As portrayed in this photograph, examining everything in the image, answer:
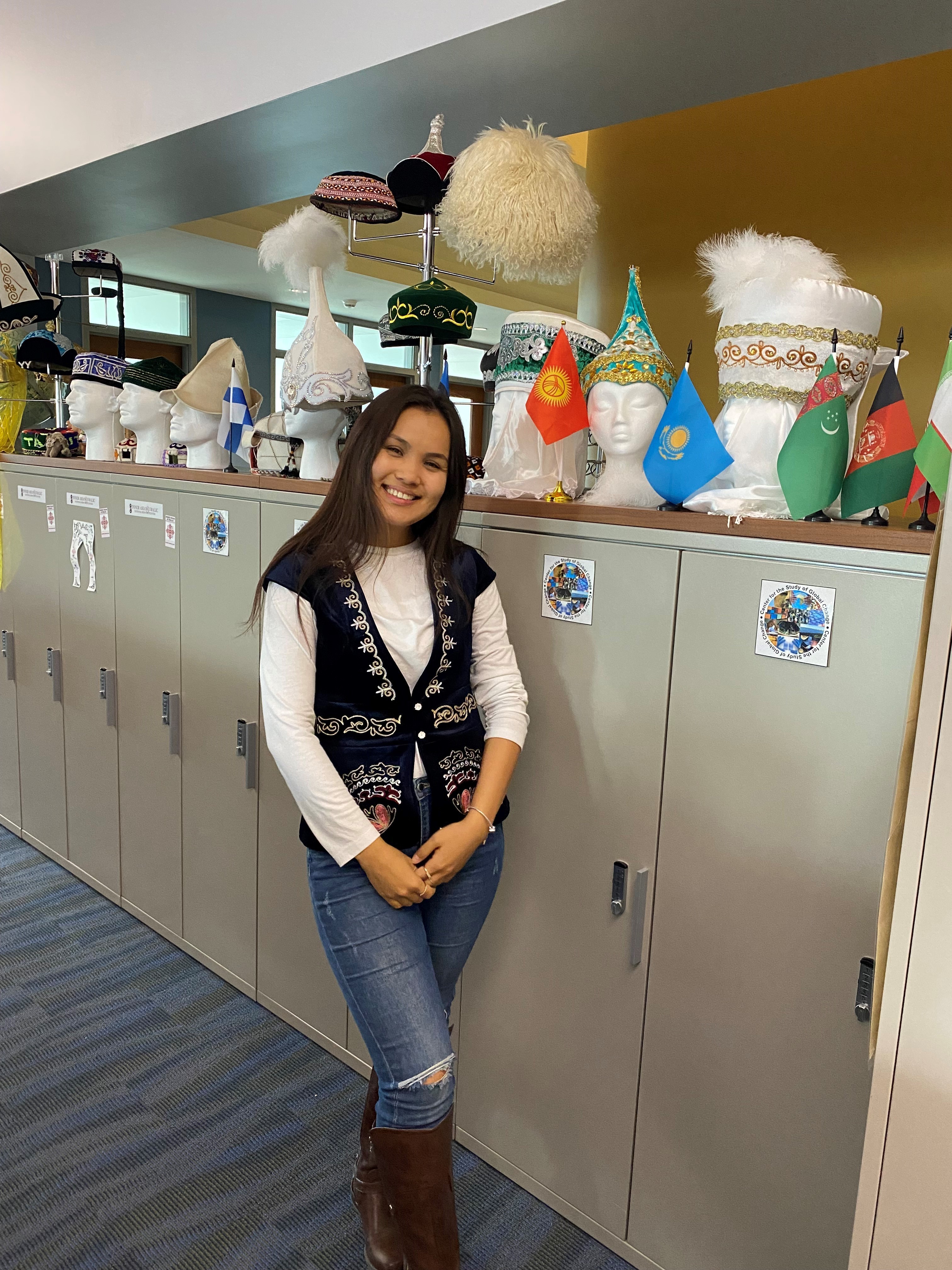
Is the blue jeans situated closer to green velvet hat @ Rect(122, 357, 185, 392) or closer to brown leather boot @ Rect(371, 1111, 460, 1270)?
brown leather boot @ Rect(371, 1111, 460, 1270)

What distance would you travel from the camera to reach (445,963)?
1.55 meters

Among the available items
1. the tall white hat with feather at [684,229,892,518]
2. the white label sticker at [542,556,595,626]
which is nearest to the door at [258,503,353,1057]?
the white label sticker at [542,556,595,626]

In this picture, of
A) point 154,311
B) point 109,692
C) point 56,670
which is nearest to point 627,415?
point 109,692

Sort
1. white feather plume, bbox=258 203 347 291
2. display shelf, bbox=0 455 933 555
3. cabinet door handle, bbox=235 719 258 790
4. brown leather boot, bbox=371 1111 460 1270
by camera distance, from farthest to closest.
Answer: cabinet door handle, bbox=235 719 258 790, white feather plume, bbox=258 203 347 291, brown leather boot, bbox=371 1111 460 1270, display shelf, bbox=0 455 933 555

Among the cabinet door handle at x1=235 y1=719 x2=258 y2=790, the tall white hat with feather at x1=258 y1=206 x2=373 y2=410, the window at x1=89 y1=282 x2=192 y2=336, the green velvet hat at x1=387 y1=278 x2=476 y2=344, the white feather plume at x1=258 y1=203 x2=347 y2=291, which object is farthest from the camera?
the window at x1=89 y1=282 x2=192 y2=336

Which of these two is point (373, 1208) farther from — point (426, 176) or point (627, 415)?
point (426, 176)

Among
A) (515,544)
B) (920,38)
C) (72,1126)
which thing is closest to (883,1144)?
(515,544)

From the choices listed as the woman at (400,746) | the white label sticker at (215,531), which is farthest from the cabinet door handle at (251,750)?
the woman at (400,746)

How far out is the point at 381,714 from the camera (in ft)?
4.79

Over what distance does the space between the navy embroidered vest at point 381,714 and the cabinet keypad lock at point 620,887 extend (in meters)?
0.31

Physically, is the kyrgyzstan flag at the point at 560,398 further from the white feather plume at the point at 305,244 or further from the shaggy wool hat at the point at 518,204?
the white feather plume at the point at 305,244

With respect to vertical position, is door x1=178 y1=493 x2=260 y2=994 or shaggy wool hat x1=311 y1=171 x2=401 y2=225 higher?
shaggy wool hat x1=311 y1=171 x2=401 y2=225

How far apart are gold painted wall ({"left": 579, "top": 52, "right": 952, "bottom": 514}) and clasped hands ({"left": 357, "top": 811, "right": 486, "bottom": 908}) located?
258 centimetres

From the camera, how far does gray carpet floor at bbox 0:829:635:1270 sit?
1688mm
